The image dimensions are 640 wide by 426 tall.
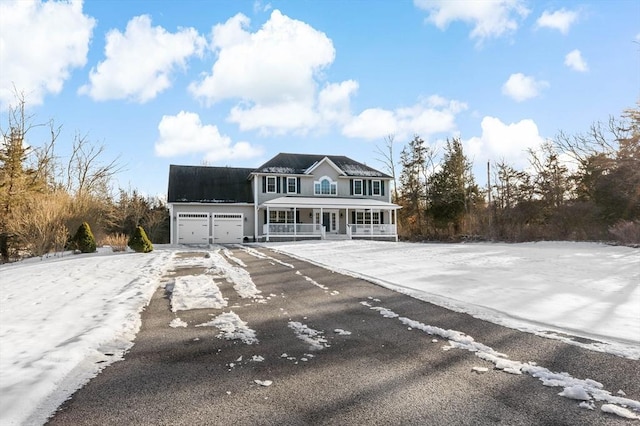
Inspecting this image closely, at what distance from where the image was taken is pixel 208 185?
95.3 feet

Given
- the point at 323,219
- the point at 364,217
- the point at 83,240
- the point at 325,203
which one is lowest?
the point at 83,240

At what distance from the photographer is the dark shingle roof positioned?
27438 mm

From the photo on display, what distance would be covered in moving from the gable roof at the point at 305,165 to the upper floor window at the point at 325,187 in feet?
4.31

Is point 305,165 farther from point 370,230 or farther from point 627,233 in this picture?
point 627,233

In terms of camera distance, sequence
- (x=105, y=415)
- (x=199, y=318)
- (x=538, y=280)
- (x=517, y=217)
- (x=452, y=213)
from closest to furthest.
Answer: (x=105, y=415)
(x=199, y=318)
(x=538, y=280)
(x=517, y=217)
(x=452, y=213)

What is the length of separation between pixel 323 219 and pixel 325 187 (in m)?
2.62

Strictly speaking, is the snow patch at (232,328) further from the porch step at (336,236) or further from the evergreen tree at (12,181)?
the porch step at (336,236)

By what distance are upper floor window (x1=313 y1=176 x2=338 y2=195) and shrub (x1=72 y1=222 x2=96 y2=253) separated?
16.1 metres

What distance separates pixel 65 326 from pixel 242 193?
952 inches

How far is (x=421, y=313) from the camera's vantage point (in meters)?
6.14

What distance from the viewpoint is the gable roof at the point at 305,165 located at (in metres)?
29.1

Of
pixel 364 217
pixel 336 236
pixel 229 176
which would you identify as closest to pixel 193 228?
pixel 229 176

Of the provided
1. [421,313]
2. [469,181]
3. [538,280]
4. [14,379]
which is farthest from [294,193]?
[14,379]

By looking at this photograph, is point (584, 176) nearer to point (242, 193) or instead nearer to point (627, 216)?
point (627, 216)
